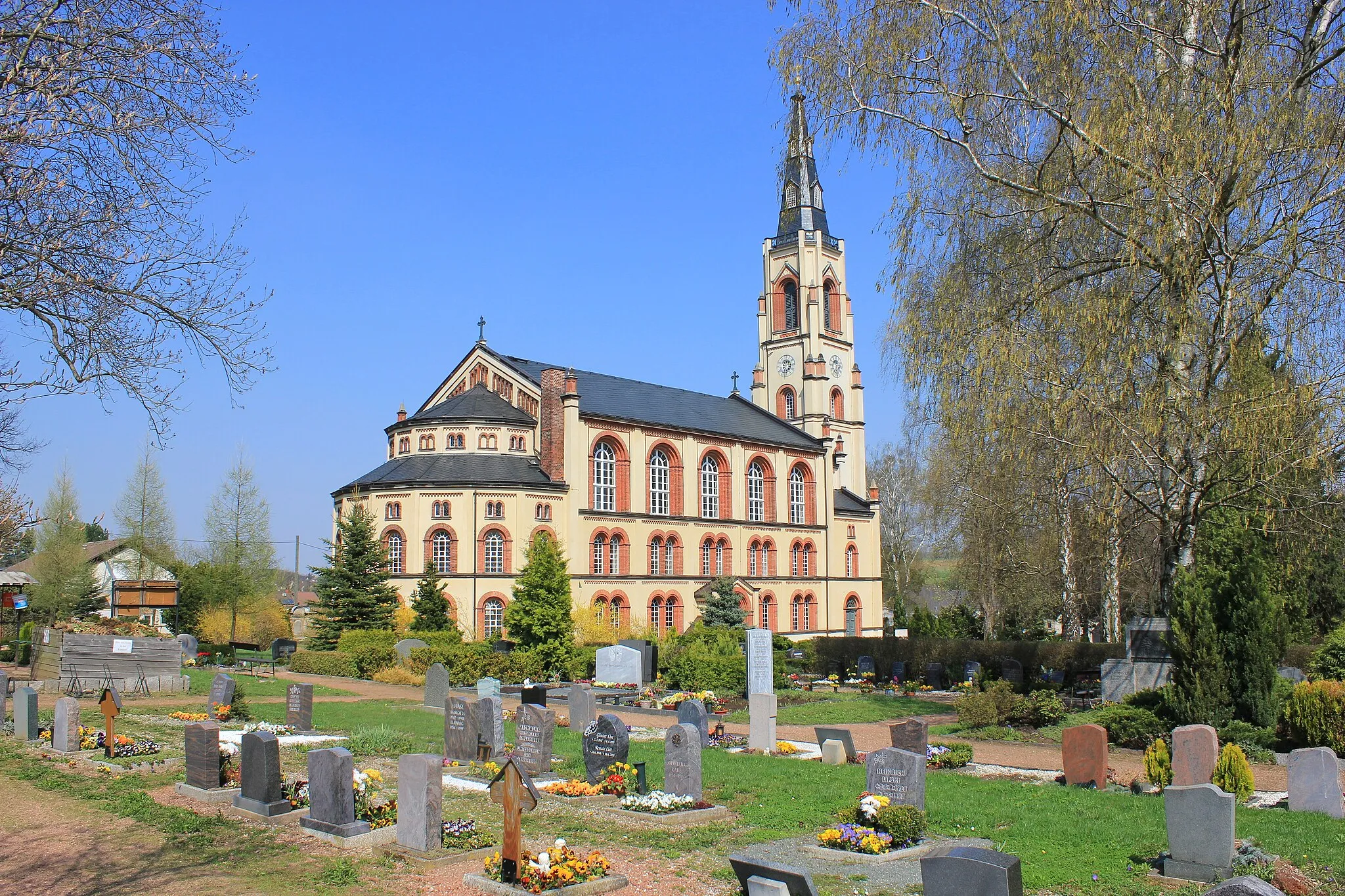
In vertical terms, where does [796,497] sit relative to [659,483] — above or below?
below

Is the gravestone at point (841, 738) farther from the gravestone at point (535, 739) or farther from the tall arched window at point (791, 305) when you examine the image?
the tall arched window at point (791, 305)

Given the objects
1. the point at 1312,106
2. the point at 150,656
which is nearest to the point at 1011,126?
the point at 1312,106

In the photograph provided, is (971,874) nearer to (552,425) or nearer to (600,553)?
(552,425)

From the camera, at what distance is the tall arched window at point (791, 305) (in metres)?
66.7

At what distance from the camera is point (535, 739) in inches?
631

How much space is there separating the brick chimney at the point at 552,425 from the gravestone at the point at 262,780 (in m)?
35.2

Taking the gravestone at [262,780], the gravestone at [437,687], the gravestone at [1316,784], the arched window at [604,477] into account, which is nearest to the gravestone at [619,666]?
the gravestone at [437,687]

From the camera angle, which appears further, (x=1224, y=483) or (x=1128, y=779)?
(x=1224, y=483)

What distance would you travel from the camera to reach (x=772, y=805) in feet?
42.5

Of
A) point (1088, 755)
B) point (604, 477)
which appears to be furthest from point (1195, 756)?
point (604, 477)

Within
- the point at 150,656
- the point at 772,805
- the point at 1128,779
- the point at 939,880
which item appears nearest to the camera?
the point at 939,880

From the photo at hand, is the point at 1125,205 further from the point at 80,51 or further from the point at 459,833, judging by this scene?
the point at 80,51

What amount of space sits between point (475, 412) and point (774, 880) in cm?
4343

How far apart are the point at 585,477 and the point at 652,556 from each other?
18.5 feet
